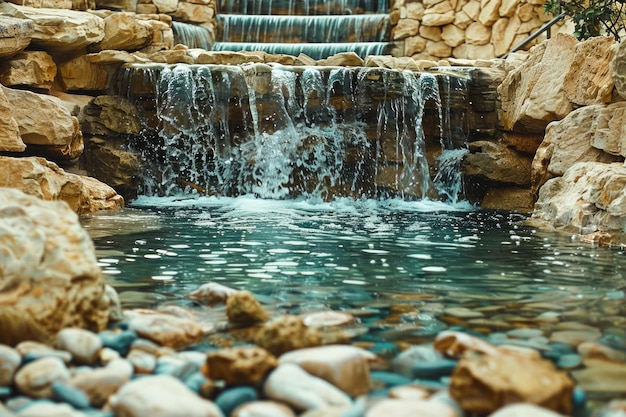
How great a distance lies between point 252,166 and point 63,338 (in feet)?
25.6

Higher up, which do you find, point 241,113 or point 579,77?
point 579,77

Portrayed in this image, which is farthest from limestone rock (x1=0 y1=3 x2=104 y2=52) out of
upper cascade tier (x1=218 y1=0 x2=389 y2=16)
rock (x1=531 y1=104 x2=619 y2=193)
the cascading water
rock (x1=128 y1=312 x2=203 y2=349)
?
rock (x1=128 y1=312 x2=203 y2=349)

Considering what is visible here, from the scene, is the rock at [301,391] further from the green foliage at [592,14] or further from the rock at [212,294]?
the green foliage at [592,14]

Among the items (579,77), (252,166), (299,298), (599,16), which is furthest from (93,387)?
(599,16)

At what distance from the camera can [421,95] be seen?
10164mm

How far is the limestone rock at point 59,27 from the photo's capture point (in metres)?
9.11

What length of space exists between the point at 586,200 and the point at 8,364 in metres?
5.26

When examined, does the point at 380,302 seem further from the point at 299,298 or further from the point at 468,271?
the point at 468,271

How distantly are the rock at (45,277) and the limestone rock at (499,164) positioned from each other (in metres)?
7.56

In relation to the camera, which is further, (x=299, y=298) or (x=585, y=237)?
(x=585, y=237)

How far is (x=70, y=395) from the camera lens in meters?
2.10

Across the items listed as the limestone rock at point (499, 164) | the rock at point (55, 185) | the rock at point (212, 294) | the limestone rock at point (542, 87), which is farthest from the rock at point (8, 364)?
the limestone rock at point (499, 164)

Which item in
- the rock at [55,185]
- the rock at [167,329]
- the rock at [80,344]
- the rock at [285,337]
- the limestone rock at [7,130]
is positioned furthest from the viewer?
the limestone rock at [7,130]

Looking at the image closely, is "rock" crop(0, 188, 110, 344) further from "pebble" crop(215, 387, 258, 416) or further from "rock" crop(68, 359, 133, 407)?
Answer: "pebble" crop(215, 387, 258, 416)
